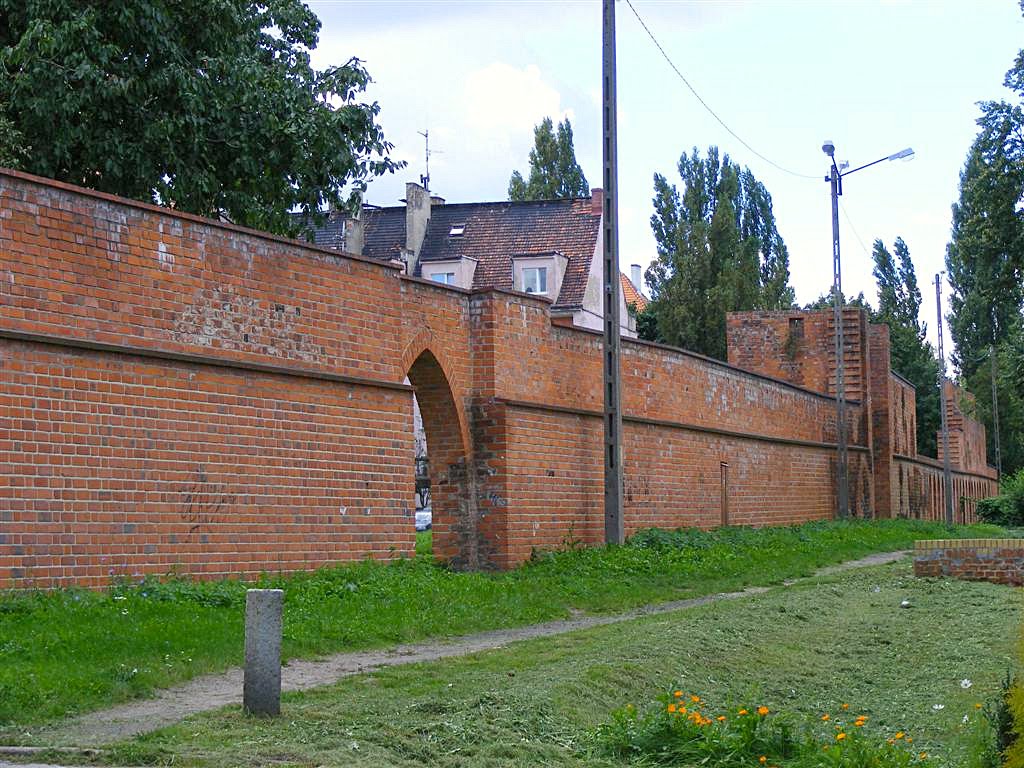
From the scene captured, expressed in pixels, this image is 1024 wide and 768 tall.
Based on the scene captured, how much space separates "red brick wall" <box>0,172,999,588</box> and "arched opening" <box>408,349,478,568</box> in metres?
0.03

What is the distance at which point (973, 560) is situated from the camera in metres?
19.2

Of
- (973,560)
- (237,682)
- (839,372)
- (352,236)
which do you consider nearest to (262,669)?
(237,682)

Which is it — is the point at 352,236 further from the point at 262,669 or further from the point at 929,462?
the point at 262,669

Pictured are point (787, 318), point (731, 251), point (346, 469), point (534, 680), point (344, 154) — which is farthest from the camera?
point (731, 251)

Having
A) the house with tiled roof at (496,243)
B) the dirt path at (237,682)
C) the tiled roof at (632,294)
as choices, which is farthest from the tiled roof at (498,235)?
the dirt path at (237,682)

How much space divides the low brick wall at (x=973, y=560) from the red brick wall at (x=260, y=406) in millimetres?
5295

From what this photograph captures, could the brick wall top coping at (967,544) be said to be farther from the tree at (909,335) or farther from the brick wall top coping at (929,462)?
the tree at (909,335)

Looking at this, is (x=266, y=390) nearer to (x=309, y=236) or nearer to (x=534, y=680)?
(x=534, y=680)

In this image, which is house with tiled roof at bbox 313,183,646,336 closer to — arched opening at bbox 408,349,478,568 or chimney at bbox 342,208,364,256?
chimney at bbox 342,208,364,256

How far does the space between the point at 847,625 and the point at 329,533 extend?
6.09 m

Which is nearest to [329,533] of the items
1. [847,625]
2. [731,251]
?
[847,625]

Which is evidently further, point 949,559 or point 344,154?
point 344,154

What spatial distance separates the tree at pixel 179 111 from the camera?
19.6m

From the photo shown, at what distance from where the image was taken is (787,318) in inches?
1631
